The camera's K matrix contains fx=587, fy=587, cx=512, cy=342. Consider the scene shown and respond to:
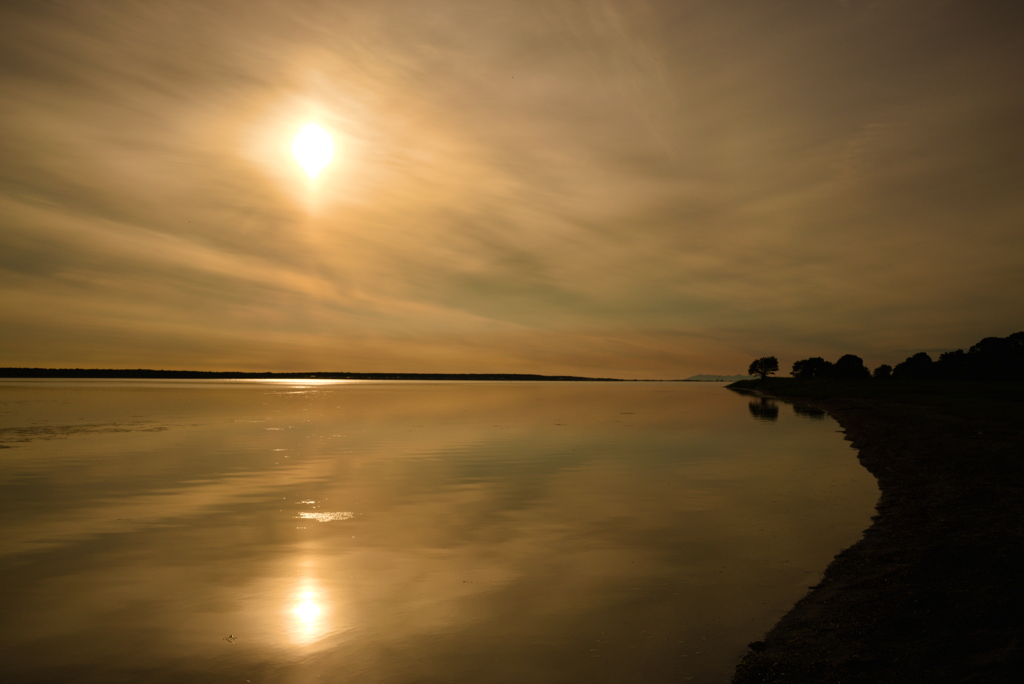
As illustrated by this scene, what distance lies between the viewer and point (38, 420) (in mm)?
53469

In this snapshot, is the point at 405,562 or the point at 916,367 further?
the point at 916,367

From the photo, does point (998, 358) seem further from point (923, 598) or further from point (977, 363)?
point (923, 598)

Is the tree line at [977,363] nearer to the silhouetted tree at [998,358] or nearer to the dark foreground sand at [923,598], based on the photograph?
the silhouetted tree at [998,358]

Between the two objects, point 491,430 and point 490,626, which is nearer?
point 490,626

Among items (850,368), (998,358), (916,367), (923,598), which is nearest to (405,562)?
(923,598)

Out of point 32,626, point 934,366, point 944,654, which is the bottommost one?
point 32,626

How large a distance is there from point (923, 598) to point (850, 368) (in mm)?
205790

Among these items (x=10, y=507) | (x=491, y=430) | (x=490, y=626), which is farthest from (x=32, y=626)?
(x=491, y=430)

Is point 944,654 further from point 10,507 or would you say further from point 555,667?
point 10,507

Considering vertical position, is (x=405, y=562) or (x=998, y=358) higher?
(x=998, y=358)

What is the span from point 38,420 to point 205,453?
31.4 m

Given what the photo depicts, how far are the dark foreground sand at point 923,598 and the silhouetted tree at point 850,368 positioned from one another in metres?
184

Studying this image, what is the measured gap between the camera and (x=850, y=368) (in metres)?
190

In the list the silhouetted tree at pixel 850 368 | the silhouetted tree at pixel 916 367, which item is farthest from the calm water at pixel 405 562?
the silhouetted tree at pixel 850 368
